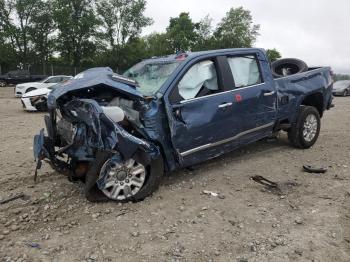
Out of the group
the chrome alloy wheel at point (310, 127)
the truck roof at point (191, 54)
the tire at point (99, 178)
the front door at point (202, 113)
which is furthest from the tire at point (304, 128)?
the tire at point (99, 178)

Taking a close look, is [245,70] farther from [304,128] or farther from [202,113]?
[304,128]

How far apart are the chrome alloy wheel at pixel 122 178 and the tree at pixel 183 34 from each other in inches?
1991

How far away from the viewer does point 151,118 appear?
14.7ft

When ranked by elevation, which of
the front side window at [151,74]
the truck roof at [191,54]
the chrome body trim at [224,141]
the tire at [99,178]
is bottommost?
the tire at [99,178]

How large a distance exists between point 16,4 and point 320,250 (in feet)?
143

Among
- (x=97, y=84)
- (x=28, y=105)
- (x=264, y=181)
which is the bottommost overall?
(x=264, y=181)

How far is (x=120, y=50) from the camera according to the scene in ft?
151

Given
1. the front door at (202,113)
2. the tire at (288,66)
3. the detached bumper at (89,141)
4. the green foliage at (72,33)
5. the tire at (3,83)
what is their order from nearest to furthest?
the detached bumper at (89,141), the front door at (202,113), the tire at (288,66), the tire at (3,83), the green foliage at (72,33)

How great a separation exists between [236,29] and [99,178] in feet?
190

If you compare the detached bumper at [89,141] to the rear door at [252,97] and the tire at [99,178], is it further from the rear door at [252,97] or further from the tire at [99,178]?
the rear door at [252,97]

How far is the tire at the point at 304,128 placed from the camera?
6551mm

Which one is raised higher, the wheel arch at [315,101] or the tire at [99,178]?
the wheel arch at [315,101]

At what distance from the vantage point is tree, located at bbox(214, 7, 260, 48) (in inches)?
2277

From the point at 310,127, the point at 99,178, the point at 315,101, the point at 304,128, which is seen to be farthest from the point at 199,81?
the point at 315,101
